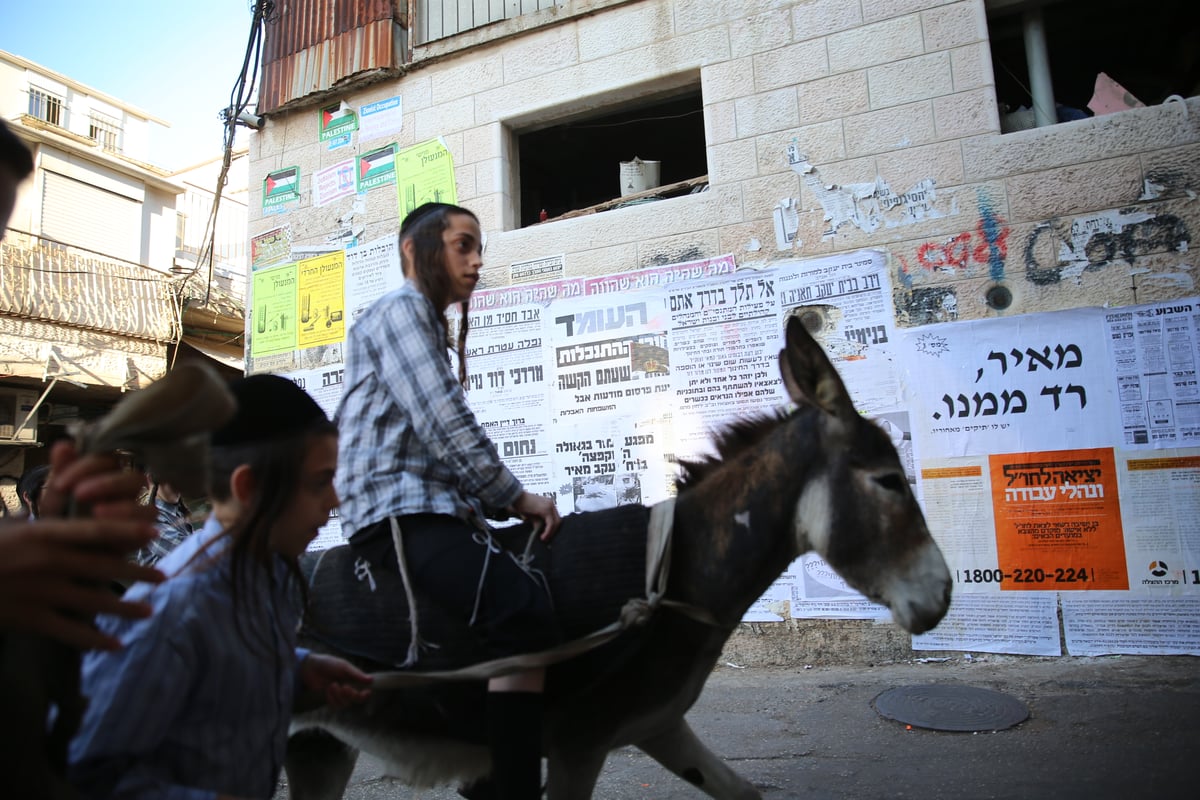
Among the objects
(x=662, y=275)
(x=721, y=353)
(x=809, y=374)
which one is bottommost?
(x=809, y=374)

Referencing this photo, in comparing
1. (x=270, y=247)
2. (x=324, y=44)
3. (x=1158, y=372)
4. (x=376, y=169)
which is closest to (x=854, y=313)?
(x=1158, y=372)

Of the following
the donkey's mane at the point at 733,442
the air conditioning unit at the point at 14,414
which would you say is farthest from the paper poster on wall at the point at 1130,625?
the air conditioning unit at the point at 14,414

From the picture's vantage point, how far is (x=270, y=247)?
791cm

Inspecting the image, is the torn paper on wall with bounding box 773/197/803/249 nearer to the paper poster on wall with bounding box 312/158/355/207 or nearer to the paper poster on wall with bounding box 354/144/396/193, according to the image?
the paper poster on wall with bounding box 354/144/396/193

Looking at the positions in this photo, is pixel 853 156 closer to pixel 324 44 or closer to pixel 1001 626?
pixel 1001 626

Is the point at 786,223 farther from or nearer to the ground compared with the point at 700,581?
farther from the ground

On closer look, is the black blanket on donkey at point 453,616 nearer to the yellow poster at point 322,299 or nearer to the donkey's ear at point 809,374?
the donkey's ear at point 809,374

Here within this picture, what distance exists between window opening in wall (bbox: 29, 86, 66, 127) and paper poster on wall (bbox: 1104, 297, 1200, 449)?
31.1 metres

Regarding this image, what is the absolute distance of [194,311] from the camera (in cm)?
1549

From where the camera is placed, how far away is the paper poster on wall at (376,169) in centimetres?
735

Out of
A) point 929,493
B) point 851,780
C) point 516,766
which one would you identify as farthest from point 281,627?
point 929,493

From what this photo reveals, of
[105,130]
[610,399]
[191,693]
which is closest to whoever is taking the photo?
[191,693]

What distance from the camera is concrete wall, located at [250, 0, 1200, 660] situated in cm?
502

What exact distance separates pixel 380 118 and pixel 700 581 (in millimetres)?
7000
